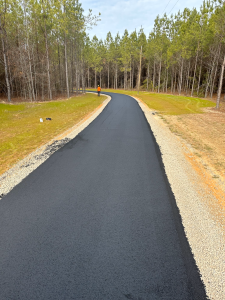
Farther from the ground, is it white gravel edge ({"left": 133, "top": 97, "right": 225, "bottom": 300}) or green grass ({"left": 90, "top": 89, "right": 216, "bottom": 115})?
green grass ({"left": 90, "top": 89, "right": 216, "bottom": 115})

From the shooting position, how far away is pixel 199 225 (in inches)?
125

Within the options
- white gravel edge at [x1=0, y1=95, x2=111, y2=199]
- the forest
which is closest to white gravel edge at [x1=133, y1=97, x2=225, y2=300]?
white gravel edge at [x1=0, y1=95, x2=111, y2=199]

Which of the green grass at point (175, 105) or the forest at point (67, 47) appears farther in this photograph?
the forest at point (67, 47)

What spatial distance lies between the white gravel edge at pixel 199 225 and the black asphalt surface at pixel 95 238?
14 centimetres

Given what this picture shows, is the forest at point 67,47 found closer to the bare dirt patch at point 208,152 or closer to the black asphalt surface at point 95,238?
the bare dirt patch at point 208,152

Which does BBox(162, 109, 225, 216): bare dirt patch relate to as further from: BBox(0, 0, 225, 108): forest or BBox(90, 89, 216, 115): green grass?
BBox(0, 0, 225, 108): forest

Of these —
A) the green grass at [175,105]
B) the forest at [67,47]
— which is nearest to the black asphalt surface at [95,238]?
the green grass at [175,105]

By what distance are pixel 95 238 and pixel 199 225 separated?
1838 mm

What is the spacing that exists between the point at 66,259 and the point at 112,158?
145 inches

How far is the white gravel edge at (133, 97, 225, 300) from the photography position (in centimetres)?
234

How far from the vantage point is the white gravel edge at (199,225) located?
2344mm

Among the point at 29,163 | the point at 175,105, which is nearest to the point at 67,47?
the point at 175,105

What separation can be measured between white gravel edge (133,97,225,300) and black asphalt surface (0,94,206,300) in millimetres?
140

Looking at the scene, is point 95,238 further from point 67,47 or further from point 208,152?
point 67,47
